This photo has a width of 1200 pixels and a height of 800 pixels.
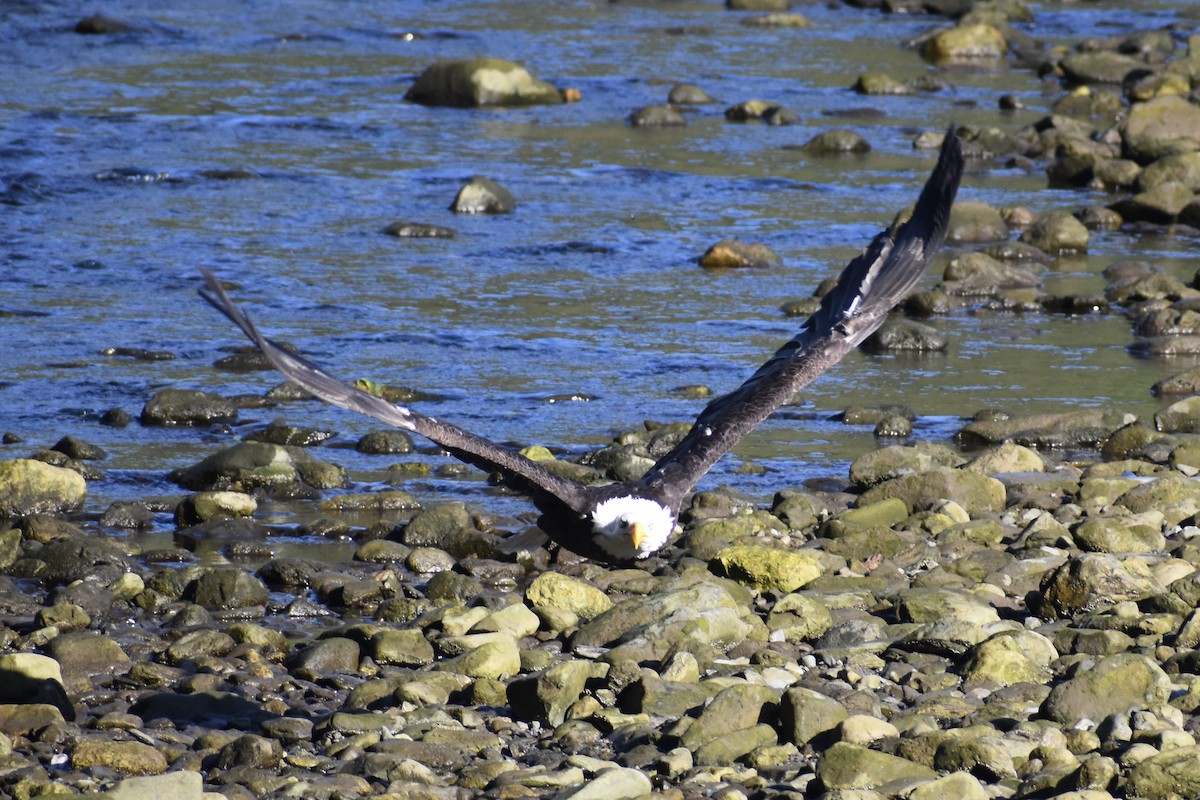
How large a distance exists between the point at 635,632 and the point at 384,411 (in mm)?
1688

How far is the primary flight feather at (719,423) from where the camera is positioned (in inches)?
274

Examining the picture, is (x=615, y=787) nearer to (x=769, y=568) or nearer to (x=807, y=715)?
(x=807, y=715)

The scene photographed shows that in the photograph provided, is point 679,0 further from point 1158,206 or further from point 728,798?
point 728,798

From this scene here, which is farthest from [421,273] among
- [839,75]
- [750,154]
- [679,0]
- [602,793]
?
[679,0]

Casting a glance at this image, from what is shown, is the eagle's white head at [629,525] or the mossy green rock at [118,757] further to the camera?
the eagle's white head at [629,525]

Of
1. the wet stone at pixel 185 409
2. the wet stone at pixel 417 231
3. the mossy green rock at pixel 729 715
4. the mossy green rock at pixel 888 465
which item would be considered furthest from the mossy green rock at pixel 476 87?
the mossy green rock at pixel 729 715

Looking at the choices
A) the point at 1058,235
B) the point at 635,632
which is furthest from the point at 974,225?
the point at 635,632

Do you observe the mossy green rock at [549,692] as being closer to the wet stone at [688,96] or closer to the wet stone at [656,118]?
the wet stone at [656,118]

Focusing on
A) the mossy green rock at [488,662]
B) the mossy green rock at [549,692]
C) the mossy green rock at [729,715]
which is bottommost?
the mossy green rock at [488,662]

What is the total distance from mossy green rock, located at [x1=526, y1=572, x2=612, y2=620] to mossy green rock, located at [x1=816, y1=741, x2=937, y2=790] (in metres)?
2.12

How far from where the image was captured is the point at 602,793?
580 centimetres

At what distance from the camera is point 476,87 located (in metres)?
20.7

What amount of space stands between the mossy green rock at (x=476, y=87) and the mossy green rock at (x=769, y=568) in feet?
43.8

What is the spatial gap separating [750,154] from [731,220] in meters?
2.70
